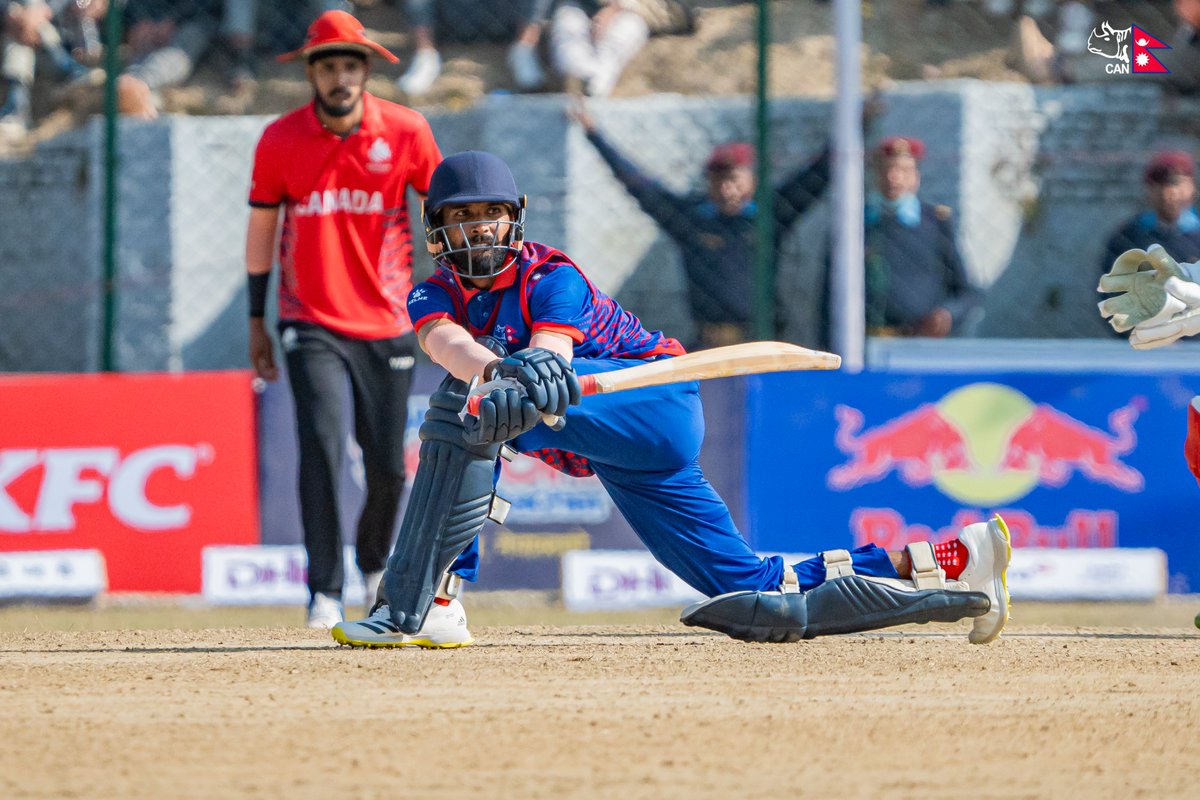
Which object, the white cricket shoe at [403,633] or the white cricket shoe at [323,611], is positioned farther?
the white cricket shoe at [323,611]

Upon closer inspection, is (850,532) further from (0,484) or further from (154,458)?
(0,484)

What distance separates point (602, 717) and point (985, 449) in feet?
16.0

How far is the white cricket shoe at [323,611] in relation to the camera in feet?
23.0

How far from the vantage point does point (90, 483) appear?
904 centimetres

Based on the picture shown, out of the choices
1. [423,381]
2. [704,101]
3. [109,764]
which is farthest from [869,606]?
[704,101]

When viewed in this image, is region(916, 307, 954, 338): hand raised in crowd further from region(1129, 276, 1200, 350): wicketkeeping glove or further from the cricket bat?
the cricket bat

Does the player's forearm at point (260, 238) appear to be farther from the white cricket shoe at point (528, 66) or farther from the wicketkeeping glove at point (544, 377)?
the white cricket shoe at point (528, 66)

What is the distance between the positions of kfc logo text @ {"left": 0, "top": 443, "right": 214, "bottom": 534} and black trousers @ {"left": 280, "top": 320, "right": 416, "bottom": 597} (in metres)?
2.01

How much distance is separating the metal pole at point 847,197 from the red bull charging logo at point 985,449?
457 mm

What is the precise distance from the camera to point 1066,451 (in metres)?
9.09

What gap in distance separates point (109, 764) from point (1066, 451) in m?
6.21

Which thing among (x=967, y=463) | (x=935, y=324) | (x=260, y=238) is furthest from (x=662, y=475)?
(x=935, y=324)

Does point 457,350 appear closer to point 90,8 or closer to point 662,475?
point 662,475

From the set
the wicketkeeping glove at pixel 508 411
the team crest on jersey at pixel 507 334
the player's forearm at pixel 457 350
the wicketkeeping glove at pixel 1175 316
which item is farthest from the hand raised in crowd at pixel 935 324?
the wicketkeeping glove at pixel 508 411
